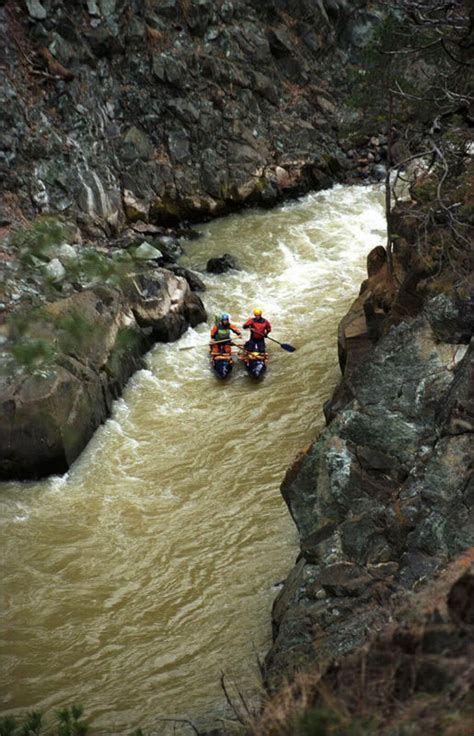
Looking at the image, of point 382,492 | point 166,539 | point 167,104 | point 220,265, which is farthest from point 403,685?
point 167,104

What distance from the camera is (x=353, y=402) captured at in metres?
7.08

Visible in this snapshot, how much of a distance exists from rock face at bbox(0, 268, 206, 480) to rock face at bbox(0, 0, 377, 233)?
317cm

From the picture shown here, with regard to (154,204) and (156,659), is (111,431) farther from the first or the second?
(154,204)

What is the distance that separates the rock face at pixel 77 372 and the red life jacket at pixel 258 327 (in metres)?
1.48

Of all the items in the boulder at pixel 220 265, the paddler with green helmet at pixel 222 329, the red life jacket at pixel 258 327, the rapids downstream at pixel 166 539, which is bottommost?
the rapids downstream at pixel 166 539

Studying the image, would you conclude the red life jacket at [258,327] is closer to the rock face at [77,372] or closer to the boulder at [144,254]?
the rock face at [77,372]

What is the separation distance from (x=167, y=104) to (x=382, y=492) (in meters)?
13.5

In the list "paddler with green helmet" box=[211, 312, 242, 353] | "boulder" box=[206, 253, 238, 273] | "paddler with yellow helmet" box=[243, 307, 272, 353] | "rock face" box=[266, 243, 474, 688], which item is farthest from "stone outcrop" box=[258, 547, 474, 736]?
"boulder" box=[206, 253, 238, 273]

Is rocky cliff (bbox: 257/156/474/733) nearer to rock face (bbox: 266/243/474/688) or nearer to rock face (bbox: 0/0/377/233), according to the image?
rock face (bbox: 266/243/474/688)

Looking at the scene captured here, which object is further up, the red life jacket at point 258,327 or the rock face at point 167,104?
the rock face at point 167,104

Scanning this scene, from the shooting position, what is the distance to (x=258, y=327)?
12.2 metres

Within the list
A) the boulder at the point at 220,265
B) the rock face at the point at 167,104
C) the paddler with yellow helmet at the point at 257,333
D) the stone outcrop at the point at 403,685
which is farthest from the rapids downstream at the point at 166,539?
the rock face at the point at 167,104

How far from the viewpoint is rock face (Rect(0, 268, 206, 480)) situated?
31.3ft

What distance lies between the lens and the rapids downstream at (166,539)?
6.76m
